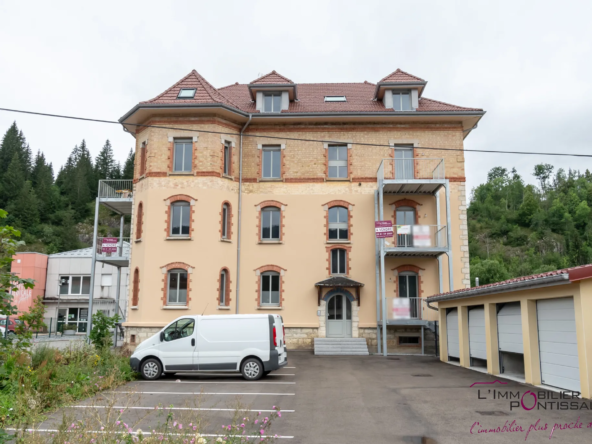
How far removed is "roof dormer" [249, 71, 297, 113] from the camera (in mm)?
23837

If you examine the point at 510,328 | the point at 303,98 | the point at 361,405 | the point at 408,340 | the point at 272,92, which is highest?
the point at 303,98

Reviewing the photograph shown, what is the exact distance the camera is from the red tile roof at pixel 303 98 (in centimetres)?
2258

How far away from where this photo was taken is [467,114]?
73.2 ft

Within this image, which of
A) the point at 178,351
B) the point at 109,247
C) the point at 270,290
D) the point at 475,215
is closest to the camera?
the point at 178,351

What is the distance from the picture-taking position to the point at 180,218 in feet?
71.0

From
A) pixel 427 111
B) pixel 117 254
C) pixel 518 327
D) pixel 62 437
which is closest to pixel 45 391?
pixel 62 437

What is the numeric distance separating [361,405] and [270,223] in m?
14.0

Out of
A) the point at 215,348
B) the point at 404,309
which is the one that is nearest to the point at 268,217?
the point at 404,309

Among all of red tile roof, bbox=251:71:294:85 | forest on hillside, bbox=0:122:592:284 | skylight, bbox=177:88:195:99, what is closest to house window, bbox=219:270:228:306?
skylight, bbox=177:88:195:99

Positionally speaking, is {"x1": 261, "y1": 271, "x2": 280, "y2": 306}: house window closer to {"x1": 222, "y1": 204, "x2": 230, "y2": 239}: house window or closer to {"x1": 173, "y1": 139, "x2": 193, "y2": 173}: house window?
{"x1": 222, "y1": 204, "x2": 230, "y2": 239}: house window

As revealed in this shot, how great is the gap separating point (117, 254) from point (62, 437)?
19.3 metres

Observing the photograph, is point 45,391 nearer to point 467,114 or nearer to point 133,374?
point 133,374

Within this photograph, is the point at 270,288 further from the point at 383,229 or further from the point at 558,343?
the point at 558,343

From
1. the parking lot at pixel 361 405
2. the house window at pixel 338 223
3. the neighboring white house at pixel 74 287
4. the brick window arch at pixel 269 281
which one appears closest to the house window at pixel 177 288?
the brick window arch at pixel 269 281
